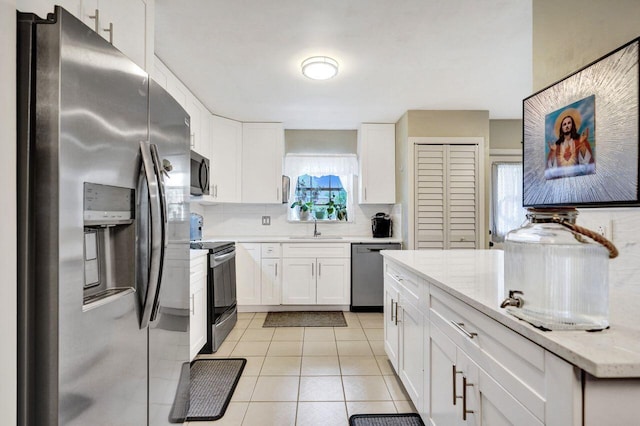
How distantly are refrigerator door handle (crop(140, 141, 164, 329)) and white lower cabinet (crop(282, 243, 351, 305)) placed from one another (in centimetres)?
281

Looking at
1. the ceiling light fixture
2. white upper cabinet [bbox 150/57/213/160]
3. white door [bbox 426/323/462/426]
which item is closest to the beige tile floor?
white door [bbox 426/323/462/426]

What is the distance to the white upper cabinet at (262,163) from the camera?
163 inches

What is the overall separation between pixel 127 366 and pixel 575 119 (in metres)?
2.02

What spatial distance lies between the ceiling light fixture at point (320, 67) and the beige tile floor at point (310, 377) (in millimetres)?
2331

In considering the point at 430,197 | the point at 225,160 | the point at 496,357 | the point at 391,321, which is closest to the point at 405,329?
the point at 391,321

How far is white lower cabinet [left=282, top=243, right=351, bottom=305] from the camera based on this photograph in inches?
155

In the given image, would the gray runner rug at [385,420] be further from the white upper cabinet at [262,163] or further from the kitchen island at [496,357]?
the white upper cabinet at [262,163]

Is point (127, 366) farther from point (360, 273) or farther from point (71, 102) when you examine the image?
point (360, 273)

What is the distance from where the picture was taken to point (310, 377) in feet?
7.78

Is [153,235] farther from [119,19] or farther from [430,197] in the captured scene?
[430,197]

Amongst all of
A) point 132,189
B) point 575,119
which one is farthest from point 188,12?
point 575,119

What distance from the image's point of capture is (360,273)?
13.0 feet

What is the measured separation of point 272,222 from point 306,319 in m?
1.43

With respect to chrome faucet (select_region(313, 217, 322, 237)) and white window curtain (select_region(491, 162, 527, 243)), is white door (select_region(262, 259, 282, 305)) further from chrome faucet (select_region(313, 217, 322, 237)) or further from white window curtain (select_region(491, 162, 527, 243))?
white window curtain (select_region(491, 162, 527, 243))
